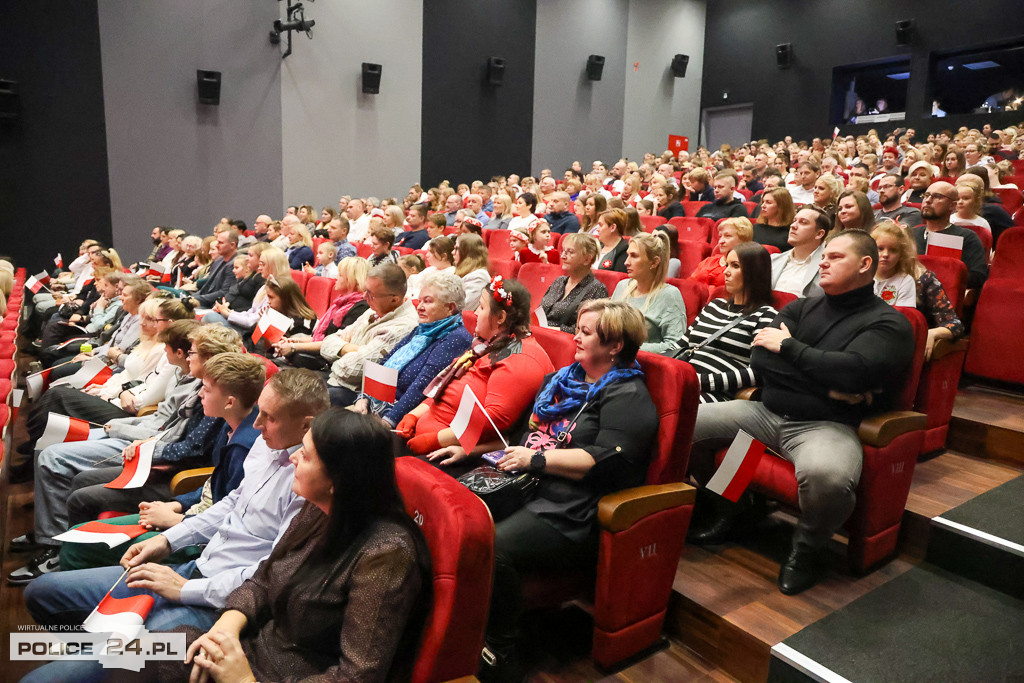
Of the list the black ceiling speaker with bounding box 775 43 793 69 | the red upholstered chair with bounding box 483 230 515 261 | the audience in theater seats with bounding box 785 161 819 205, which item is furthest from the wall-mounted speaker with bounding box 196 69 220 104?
the black ceiling speaker with bounding box 775 43 793 69

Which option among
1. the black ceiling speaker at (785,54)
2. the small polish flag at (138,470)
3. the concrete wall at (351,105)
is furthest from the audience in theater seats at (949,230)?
the black ceiling speaker at (785,54)

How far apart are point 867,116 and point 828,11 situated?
75.4 inches

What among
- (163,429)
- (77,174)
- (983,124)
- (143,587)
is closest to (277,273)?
(163,429)

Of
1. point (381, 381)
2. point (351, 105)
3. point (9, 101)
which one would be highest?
point (351, 105)

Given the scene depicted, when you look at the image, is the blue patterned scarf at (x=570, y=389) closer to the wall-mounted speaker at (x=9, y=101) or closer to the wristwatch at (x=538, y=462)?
the wristwatch at (x=538, y=462)

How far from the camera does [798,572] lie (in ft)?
6.47

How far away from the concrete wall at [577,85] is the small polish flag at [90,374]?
368 inches

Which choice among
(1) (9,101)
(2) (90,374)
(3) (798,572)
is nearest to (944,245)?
(3) (798,572)

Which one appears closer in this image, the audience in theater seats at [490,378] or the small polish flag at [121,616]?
the small polish flag at [121,616]

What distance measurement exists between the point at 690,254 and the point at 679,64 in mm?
10197

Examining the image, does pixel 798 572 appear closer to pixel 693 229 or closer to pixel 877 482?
pixel 877 482

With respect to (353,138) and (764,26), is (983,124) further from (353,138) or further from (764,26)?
(353,138)

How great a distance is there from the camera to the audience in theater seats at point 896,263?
2.67 metres

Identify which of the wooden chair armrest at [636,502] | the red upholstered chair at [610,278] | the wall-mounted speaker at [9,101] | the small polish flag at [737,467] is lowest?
the wooden chair armrest at [636,502]
